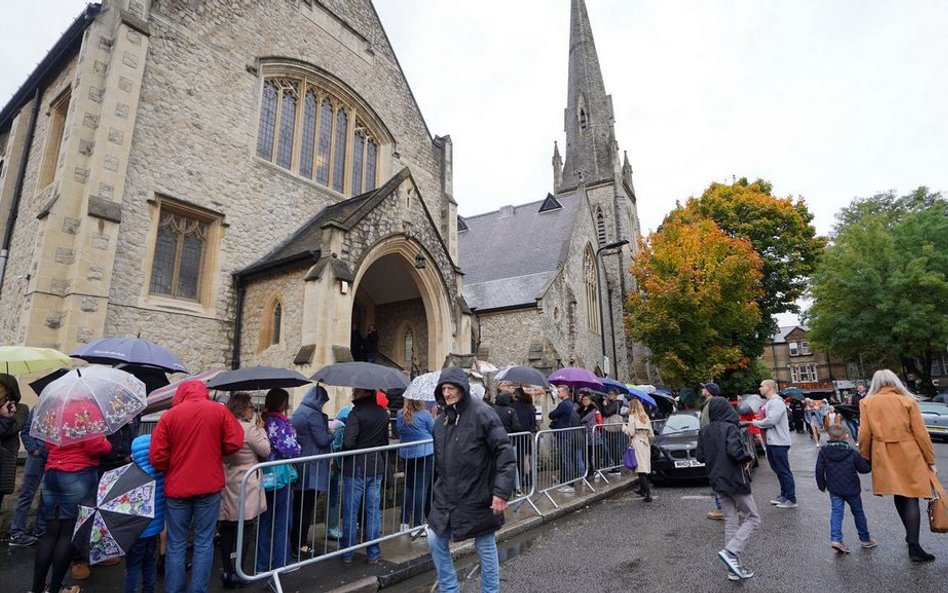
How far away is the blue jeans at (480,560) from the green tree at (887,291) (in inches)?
1183

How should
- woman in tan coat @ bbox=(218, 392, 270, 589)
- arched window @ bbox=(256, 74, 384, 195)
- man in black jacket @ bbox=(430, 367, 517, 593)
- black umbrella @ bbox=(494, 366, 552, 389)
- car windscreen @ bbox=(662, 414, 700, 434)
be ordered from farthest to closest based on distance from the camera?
arched window @ bbox=(256, 74, 384, 195) < car windscreen @ bbox=(662, 414, 700, 434) < black umbrella @ bbox=(494, 366, 552, 389) < woman in tan coat @ bbox=(218, 392, 270, 589) < man in black jacket @ bbox=(430, 367, 517, 593)

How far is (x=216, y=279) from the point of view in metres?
11.1

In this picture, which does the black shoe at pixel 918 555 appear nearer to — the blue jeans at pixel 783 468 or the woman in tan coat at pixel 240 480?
the blue jeans at pixel 783 468

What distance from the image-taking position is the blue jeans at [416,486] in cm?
596

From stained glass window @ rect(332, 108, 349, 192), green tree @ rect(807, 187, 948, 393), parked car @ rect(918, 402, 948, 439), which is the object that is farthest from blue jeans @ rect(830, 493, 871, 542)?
green tree @ rect(807, 187, 948, 393)

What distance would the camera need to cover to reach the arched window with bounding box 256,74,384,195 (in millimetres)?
13070

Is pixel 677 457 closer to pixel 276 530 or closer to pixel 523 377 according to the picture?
pixel 523 377

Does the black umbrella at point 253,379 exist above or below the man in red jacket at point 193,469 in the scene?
above

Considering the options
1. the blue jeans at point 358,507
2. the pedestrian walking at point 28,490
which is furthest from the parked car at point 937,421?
the pedestrian walking at point 28,490

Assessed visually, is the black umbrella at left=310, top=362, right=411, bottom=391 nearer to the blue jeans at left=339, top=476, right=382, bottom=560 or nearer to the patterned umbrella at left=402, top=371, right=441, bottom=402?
the patterned umbrella at left=402, top=371, right=441, bottom=402

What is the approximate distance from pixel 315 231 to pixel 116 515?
364 inches

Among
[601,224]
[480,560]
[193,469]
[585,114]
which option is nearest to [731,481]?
[480,560]

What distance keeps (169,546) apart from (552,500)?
5544mm

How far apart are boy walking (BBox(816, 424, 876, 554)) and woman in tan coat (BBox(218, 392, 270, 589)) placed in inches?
223
